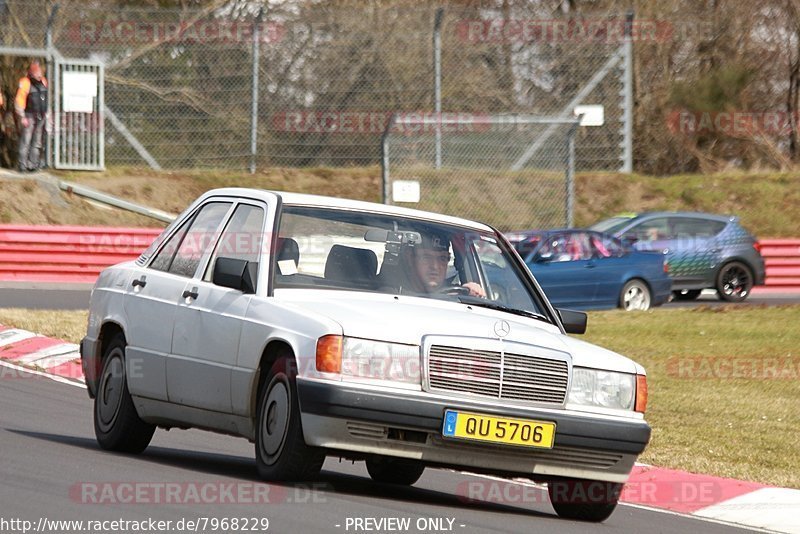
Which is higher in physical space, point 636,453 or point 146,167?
point 146,167

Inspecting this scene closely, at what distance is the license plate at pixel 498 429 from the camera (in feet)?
24.0

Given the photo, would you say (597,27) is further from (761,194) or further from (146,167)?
(146,167)

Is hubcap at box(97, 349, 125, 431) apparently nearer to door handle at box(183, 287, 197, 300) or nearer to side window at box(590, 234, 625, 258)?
door handle at box(183, 287, 197, 300)

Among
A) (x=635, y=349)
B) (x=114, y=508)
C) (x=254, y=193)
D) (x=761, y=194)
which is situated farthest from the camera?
(x=761, y=194)

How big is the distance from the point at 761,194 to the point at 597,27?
6659mm

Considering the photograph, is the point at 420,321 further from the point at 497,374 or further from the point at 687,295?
the point at 687,295

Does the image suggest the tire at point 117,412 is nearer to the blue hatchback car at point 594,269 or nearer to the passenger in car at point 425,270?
the passenger in car at point 425,270

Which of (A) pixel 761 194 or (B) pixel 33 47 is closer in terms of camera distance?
(B) pixel 33 47

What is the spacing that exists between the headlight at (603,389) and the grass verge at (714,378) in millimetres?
2563

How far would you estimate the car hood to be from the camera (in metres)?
7.40

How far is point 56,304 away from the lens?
67.1 feet

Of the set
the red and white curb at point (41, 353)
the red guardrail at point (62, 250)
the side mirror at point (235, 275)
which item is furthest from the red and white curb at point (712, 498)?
the red guardrail at point (62, 250)

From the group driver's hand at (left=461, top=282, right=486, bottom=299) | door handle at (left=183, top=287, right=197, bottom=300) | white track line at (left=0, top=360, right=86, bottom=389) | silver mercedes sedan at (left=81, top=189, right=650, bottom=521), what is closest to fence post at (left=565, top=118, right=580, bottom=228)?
white track line at (left=0, top=360, right=86, bottom=389)

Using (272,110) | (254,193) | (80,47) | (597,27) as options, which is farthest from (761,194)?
(254,193)
